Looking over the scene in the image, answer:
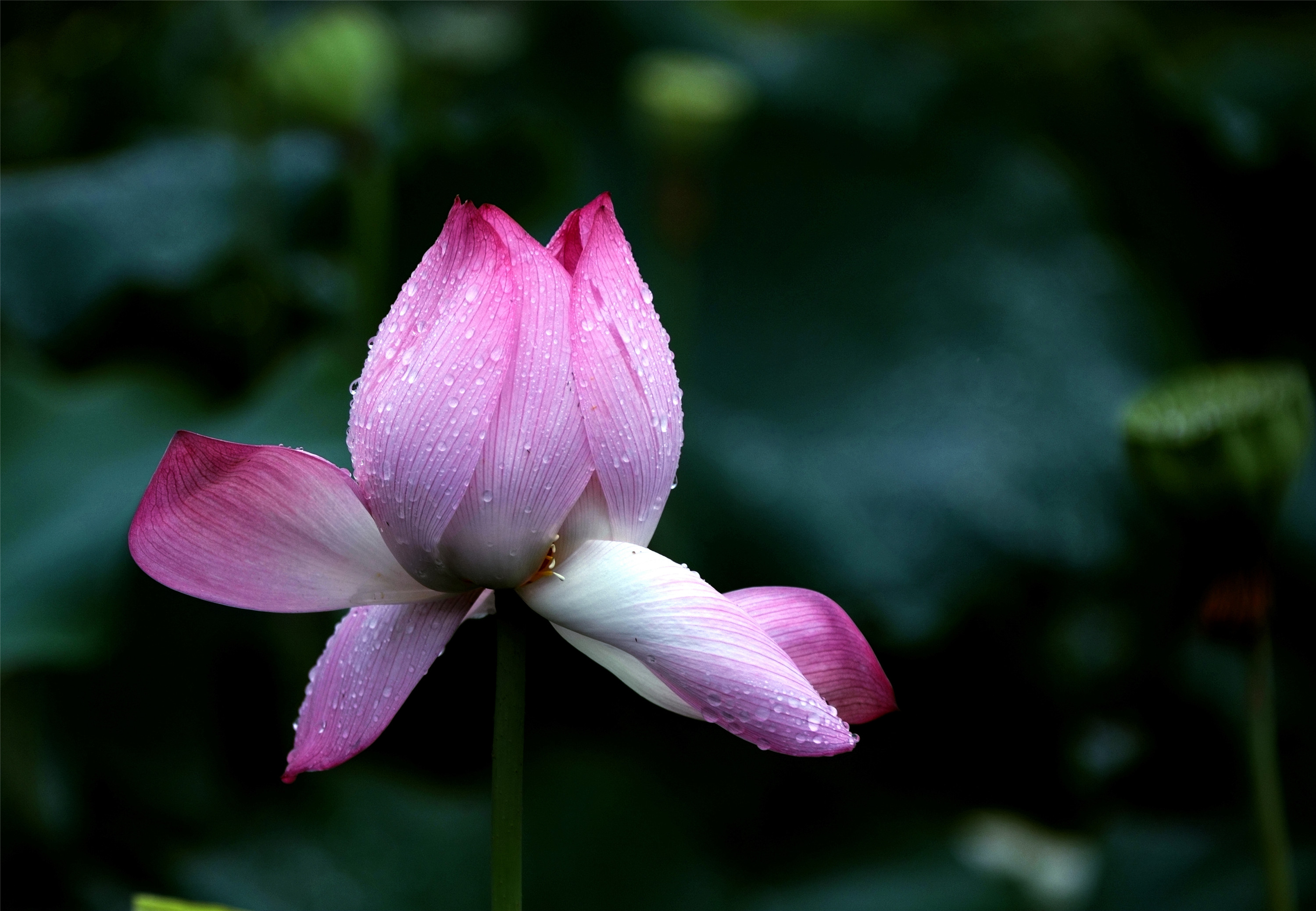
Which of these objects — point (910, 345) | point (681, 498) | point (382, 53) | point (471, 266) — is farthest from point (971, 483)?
point (471, 266)

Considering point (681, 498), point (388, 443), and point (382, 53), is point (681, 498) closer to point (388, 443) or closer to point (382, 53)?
point (382, 53)

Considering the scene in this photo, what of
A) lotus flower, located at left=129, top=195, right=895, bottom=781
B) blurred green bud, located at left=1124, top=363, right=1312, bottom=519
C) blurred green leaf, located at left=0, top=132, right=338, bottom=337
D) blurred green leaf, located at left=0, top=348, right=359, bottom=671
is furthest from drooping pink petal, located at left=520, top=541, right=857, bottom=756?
blurred green leaf, located at left=0, top=132, right=338, bottom=337

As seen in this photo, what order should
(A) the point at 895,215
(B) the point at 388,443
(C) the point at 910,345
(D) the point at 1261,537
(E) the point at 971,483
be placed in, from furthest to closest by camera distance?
(A) the point at 895,215
(C) the point at 910,345
(E) the point at 971,483
(D) the point at 1261,537
(B) the point at 388,443

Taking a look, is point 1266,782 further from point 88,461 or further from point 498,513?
point 88,461

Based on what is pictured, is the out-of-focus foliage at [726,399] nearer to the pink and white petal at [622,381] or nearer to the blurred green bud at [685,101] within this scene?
the blurred green bud at [685,101]

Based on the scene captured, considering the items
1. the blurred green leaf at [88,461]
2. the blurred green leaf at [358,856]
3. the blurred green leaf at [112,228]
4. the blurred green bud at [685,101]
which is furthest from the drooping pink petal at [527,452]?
the blurred green leaf at [112,228]

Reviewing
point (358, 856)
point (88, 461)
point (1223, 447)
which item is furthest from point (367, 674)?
point (88, 461)
